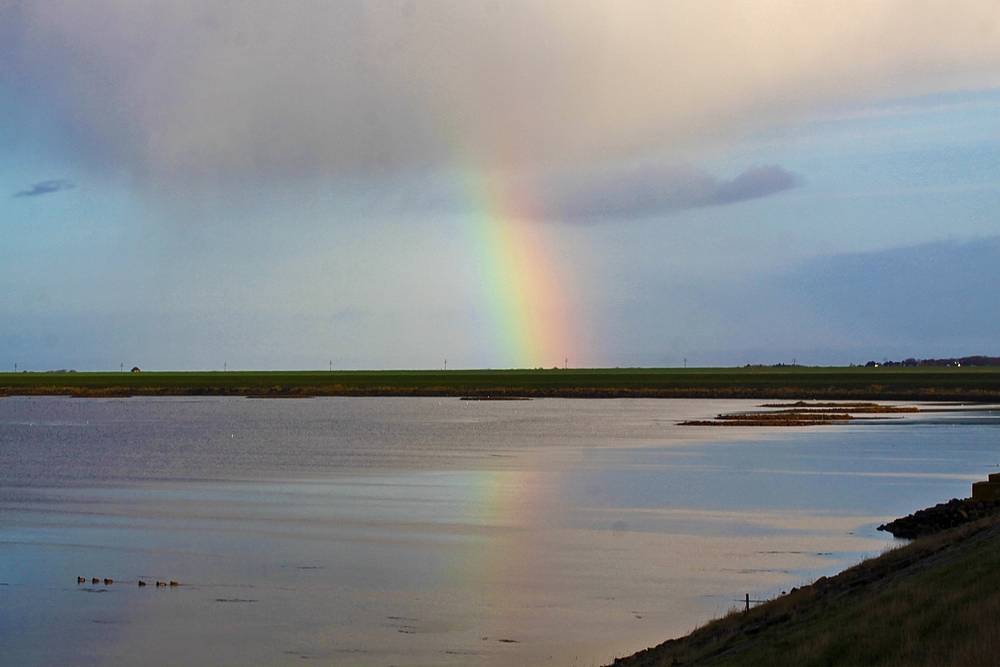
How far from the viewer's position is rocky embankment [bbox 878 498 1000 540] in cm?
2506

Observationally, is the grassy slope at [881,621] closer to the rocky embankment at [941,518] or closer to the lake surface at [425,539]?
the lake surface at [425,539]

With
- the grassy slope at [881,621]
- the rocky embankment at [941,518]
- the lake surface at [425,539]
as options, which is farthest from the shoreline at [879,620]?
the rocky embankment at [941,518]

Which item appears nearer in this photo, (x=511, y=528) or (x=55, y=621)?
(x=55, y=621)

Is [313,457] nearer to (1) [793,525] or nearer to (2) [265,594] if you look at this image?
(1) [793,525]

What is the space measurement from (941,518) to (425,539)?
11.7m

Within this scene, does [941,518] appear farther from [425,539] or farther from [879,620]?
[879,620]

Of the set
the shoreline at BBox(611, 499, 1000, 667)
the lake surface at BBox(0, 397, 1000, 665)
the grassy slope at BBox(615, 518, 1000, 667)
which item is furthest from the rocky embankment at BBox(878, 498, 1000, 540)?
A: the grassy slope at BBox(615, 518, 1000, 667)

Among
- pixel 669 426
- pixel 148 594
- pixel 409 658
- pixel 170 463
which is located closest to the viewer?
pixel 409 658

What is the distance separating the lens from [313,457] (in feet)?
163

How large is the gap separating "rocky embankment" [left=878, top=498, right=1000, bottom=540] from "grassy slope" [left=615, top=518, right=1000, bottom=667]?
6355mm

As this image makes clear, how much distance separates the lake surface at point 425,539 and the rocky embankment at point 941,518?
0.72m

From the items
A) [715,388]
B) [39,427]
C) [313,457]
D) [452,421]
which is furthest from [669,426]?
[715,388]

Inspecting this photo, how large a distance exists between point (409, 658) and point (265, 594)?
4959 mm

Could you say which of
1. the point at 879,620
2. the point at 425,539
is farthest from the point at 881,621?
the point at 425,539
